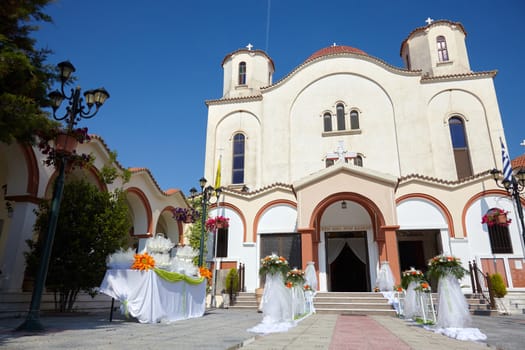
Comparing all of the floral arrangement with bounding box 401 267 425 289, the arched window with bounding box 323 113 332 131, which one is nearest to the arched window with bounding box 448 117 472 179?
the arched window with bounding box 323 113 332 131

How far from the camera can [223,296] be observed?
13.6 m

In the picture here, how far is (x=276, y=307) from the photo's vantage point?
7270mm

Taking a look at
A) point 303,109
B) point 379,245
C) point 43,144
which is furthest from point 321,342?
point 303,109

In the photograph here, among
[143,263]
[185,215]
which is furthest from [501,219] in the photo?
[143,263]

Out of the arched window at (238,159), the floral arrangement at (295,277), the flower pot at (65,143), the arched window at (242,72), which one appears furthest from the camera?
the arched window at (242,72)

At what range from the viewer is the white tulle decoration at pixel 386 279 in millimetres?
12445

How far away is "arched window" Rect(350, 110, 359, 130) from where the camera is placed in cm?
1934

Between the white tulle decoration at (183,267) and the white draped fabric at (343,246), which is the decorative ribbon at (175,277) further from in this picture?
the white draped fabric at (343,246)

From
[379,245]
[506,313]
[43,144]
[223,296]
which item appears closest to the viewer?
[43,144]

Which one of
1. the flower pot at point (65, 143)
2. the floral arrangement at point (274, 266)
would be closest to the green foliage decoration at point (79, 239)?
the flower pot at point (65, 143)

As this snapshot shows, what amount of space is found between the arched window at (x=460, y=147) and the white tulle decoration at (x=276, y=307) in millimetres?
14016

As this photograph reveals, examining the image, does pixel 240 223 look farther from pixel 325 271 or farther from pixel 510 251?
pixel 510 251

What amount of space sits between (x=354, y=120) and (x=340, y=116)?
32.8 inches

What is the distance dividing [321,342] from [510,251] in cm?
1318
